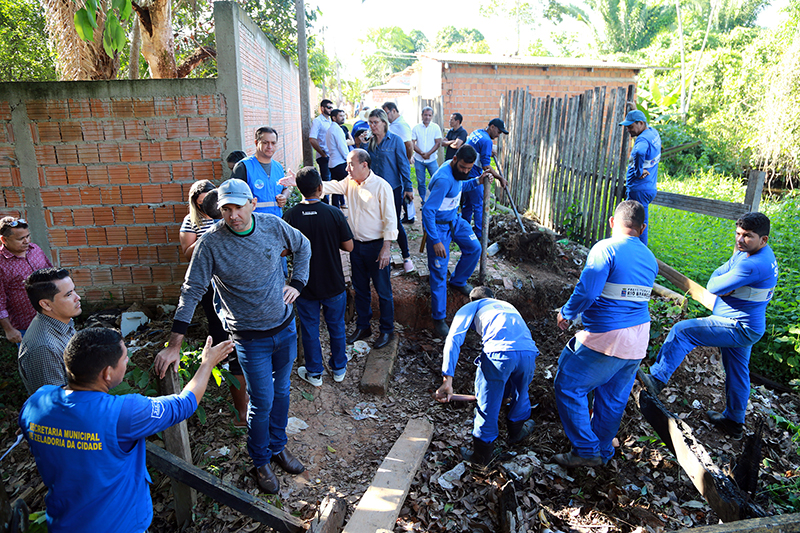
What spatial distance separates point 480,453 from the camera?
3.76 metres

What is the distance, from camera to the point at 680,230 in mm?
8781

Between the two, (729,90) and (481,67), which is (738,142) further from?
(481,67)

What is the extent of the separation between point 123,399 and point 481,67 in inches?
593

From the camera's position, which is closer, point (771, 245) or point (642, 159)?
point (642, 159)

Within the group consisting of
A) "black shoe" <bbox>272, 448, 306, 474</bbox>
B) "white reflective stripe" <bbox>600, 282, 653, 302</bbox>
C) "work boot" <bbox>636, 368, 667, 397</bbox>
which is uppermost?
"white reflective stripe" <bbox>600, 282, 653, 302</bbox>

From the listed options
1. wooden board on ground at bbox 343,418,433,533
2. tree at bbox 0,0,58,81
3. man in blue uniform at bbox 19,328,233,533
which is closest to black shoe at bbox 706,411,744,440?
wooden board on ground at bbox 343,418,433,533

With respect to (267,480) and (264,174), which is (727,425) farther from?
(264,174)

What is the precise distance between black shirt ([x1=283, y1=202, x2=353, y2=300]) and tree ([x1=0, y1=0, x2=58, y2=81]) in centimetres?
1099

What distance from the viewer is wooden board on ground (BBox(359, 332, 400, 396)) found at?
4.65 m

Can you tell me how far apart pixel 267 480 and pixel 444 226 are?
129 inches

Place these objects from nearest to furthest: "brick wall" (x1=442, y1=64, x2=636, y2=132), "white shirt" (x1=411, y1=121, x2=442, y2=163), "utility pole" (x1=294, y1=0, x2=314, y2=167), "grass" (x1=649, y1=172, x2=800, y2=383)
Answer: "grass" (x1=649, y1=172, x2=800, y2=383) < "white shirt" (x1=411, y1=121, x2=442, y2=163) < "utility pole" (x1=294, y1=0, x2=314, y2=167) < "brick wall" (x1=442, y1=64, x2=636, y2=132)

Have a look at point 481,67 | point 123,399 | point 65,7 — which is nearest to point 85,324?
point 123,399

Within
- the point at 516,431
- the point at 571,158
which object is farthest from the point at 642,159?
the point at 516,431

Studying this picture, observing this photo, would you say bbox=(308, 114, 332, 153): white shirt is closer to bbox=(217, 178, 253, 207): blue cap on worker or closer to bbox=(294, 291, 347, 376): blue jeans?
bbox=(294, 291, 347, 376): blue jeans
